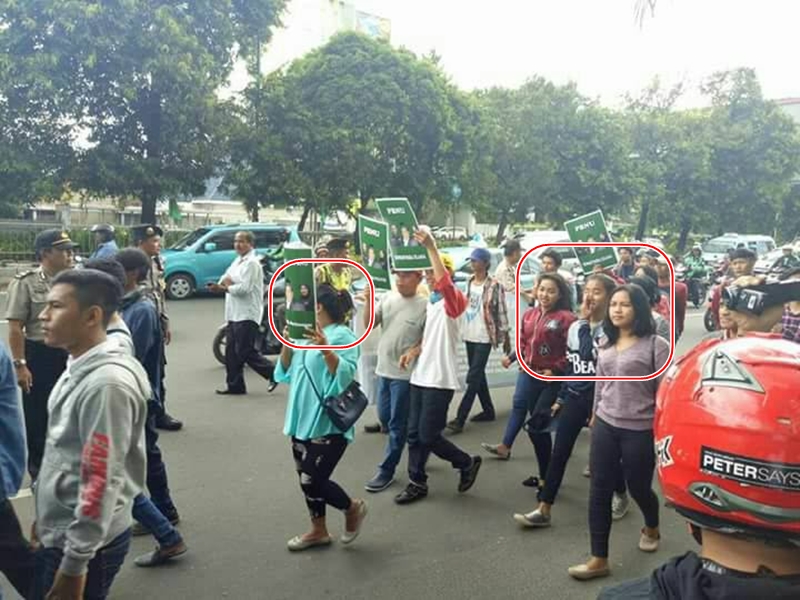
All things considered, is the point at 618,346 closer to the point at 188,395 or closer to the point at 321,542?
the point at 321,542

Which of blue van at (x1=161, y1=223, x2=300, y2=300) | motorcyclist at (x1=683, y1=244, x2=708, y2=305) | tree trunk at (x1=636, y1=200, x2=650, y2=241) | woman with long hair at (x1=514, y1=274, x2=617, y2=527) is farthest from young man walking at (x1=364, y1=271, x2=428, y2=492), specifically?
tree trunk at (x1=636, y1=200, x2=650, y2=241)

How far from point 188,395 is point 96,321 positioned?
5033 mm

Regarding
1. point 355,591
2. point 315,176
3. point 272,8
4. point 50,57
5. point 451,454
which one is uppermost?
point 272,8

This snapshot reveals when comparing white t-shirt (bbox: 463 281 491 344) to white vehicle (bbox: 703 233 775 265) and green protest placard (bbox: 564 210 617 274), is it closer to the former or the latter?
green protest placard (bbox: 564 210 617 274)

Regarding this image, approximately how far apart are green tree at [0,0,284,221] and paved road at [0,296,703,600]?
12.7 meters

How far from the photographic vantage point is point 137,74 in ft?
54.1

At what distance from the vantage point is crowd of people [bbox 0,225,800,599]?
1.18 m

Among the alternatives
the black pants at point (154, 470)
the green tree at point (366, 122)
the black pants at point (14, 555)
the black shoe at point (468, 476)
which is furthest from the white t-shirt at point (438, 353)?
the green tree at point (366, 122)

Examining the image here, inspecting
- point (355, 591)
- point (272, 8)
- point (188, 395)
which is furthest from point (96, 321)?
point (272, 8)

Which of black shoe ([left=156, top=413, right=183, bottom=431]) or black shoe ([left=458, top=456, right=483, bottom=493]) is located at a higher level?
black shoe ([left=458, top=456, right=483, bottom=493])

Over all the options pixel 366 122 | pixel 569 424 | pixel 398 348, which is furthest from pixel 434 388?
pixel 366 122

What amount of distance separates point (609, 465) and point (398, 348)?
1678 mm

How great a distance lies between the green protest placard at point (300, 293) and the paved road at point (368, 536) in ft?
4.10

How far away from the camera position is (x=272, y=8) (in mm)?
18234
